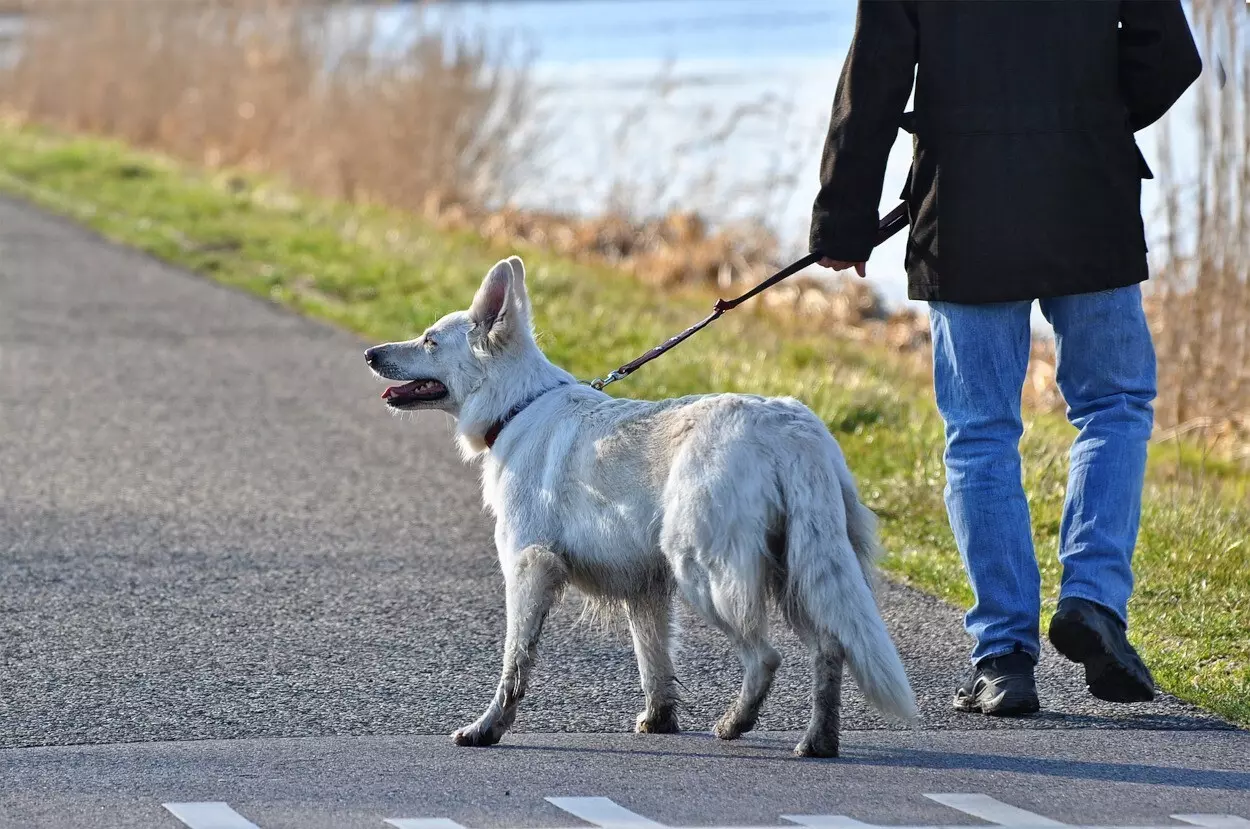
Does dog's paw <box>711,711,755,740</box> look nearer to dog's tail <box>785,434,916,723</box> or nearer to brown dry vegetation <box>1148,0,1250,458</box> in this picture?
dog's tail <box>785,434,916,723</box>

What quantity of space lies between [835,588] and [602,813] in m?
0.81

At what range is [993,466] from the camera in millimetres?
5250

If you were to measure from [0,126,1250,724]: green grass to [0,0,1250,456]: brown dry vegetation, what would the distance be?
552 millimetres

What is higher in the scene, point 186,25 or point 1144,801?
point 186,25

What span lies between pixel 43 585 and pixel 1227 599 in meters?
4.21

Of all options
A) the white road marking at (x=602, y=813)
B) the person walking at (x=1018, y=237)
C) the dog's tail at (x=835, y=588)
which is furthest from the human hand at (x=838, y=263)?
the white road marking at (x=602, y=813)

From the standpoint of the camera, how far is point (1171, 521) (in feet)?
23.8

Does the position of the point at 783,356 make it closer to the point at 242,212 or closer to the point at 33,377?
the point at 33,377

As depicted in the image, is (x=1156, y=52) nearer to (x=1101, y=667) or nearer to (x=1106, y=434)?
(x=1106, y=434)

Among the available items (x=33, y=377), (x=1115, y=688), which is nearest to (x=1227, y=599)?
(x=1115, y=688)

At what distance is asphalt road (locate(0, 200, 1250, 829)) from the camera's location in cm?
A: 456

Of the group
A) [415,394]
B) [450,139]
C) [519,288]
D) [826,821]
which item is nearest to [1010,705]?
[826,821]

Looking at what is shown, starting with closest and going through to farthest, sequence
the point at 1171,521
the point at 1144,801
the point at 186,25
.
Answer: the point at 1144,801 → the point at 1171,521 → the point at 186,25

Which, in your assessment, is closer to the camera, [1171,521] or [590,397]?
[590,397]
